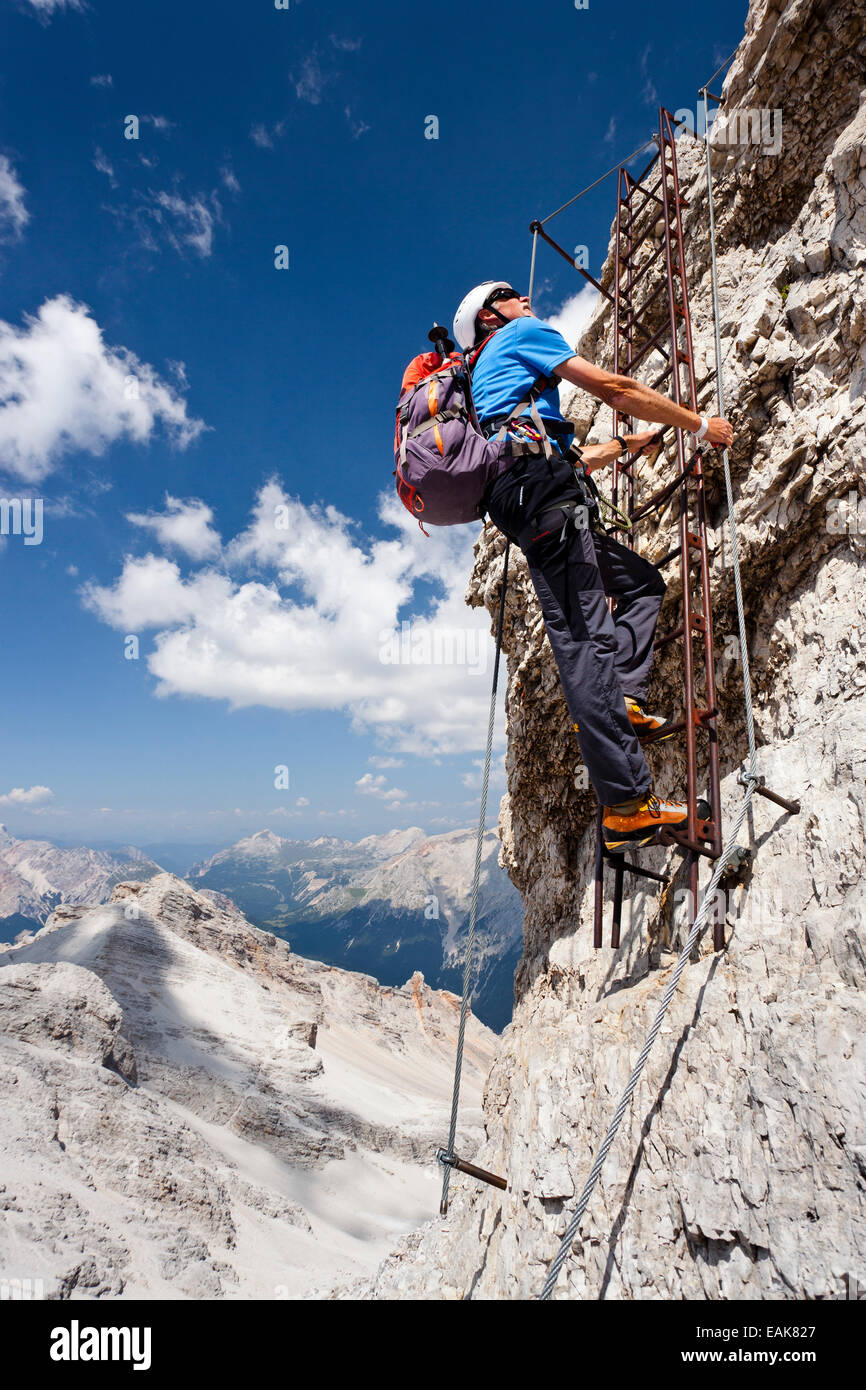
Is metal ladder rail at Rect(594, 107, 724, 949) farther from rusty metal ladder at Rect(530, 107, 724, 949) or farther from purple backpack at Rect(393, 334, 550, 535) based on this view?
purple backpack at Rect(393, 334, 550, 535)

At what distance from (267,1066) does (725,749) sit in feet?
110

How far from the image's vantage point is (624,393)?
14.6 ft

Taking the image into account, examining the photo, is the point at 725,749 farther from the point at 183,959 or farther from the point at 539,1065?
the point at 183,959

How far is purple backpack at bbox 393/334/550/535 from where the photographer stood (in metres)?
4.61

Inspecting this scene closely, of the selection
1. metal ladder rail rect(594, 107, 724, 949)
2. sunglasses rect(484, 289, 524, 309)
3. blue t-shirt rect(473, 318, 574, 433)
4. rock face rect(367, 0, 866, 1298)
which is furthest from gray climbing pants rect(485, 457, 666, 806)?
sunglasses rect(484, 289, 524, 309)

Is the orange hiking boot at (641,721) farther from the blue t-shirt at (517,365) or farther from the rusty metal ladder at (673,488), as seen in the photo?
the blue t-shirt at (517,365)

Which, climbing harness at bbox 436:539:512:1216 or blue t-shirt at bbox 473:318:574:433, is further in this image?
blue t-shirt at bbox 473:318:574:433

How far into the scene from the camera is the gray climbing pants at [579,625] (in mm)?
4465

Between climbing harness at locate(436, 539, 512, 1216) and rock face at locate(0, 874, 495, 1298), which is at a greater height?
climbing harness at locate(436, 539, 512, 1216)

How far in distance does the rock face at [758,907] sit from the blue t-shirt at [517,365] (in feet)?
8.02

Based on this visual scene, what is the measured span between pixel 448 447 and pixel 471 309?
143cm

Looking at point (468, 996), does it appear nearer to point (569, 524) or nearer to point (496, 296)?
point (569, 524)

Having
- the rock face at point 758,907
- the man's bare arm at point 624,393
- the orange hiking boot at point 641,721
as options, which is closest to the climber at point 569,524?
the man's bare arm at point 624,393

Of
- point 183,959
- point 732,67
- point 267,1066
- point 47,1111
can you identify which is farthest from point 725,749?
point 183,959
